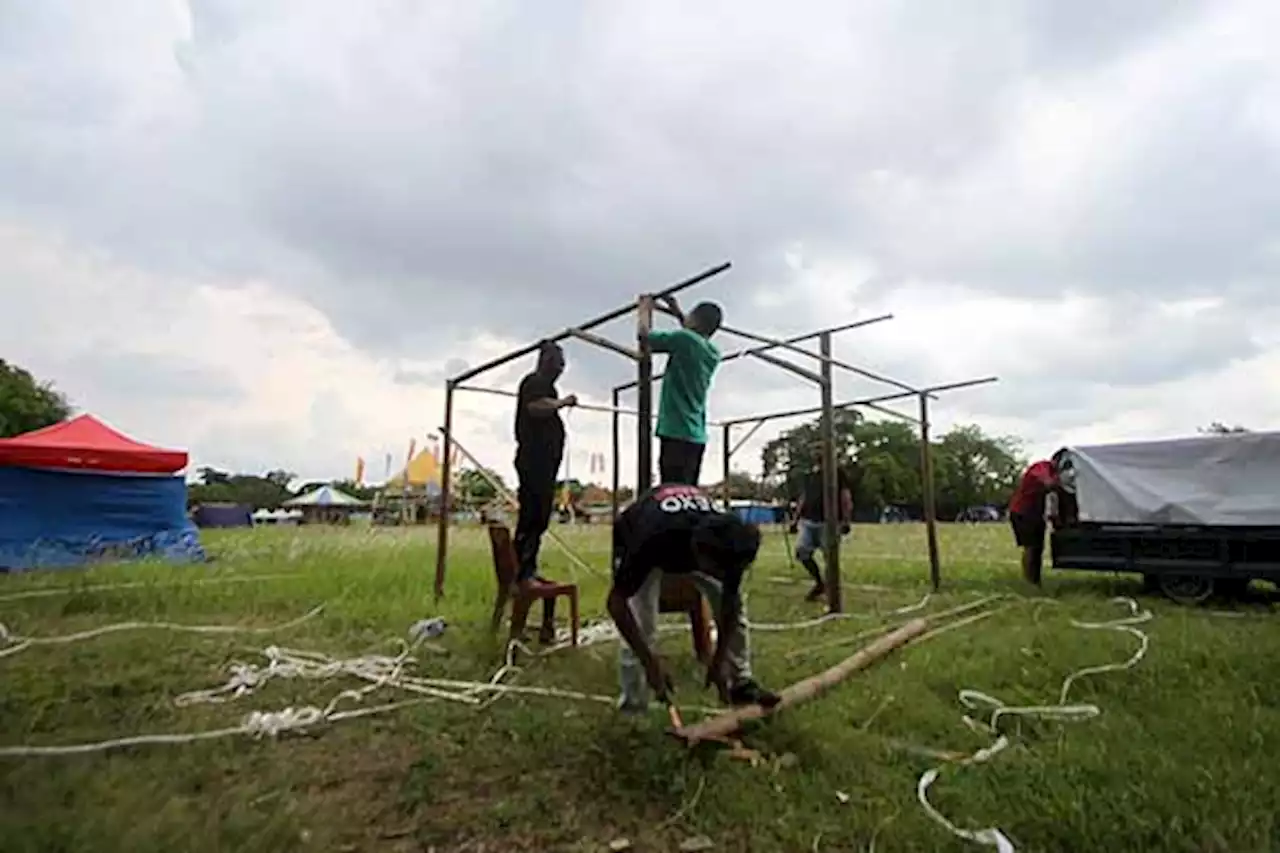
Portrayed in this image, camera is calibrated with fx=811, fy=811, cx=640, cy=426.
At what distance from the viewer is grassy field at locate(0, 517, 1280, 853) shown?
2.22 metres

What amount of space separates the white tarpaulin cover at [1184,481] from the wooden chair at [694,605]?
5531mm

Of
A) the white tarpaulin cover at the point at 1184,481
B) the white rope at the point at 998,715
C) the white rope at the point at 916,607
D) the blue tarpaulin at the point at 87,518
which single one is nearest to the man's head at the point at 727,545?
the white rope at the point at 998,715

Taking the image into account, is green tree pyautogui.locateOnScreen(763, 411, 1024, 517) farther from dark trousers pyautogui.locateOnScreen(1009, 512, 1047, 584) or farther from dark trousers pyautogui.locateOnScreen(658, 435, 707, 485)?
dark trousers pyautogui.locateOnScreen(658, 435, 707, 485)

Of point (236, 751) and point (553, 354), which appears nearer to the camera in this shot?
point (236, 751)

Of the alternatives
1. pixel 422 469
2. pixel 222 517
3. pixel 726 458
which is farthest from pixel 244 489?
pixel 726 458

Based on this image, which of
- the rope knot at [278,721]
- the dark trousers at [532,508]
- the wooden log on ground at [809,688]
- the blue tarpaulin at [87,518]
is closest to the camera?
the wooden log on ground at [809,688]

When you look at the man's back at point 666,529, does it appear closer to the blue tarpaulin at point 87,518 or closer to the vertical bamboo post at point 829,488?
the vertical bamboo post at point 829,488

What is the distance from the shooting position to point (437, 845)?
7.13ft

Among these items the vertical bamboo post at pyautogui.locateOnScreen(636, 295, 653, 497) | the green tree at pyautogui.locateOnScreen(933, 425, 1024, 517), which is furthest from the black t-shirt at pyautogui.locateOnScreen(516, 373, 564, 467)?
the green tree at pyautogui.locateOnScreen(933, 425, 1024, 517)

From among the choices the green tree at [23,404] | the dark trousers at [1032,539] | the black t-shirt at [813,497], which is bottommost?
the dark trousers at [1032,539]

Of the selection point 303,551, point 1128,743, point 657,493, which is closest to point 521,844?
point 657,493

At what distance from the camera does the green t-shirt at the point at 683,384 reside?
12.5ft

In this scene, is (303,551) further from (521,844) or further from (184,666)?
(521,844)

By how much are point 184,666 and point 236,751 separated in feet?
4.99
